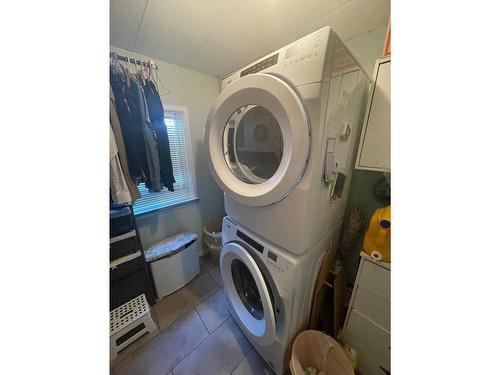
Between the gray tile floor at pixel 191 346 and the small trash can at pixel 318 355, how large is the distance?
279 millimetres

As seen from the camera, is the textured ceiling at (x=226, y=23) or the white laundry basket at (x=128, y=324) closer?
the textured ceiling at (x=226, y=23)

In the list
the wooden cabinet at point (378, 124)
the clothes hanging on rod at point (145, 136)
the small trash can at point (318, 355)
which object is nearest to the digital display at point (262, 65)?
the wooden cabinet at point (378, 124)

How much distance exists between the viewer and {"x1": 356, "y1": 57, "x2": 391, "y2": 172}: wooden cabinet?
0.75m

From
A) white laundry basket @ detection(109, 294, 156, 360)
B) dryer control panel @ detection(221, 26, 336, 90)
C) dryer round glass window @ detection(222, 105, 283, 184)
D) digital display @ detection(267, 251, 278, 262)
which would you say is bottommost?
Answer: white laundry basket @ detection(109, 294, 156, 360)

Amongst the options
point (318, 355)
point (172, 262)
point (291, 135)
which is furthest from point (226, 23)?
point (318, 355)

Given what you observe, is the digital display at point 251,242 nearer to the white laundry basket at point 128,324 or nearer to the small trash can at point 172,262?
the small trash can at point 172,262

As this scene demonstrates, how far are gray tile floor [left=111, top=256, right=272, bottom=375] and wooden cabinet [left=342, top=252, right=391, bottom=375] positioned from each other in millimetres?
587

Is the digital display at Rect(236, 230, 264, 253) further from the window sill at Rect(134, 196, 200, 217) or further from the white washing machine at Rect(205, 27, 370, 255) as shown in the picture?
the window sill at Rect(134, 196, 200, 217)

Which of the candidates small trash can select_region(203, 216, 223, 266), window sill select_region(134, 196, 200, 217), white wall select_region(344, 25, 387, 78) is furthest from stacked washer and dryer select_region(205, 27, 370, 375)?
window sill select_region(134, 196, 200, 217)

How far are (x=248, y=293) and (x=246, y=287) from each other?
43 mm

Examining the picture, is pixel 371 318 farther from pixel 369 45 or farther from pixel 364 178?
pixel 369 45

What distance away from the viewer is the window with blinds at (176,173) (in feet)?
5.24

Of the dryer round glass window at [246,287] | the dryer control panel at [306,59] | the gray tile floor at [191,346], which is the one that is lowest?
the gray tile floor at [191,346]
